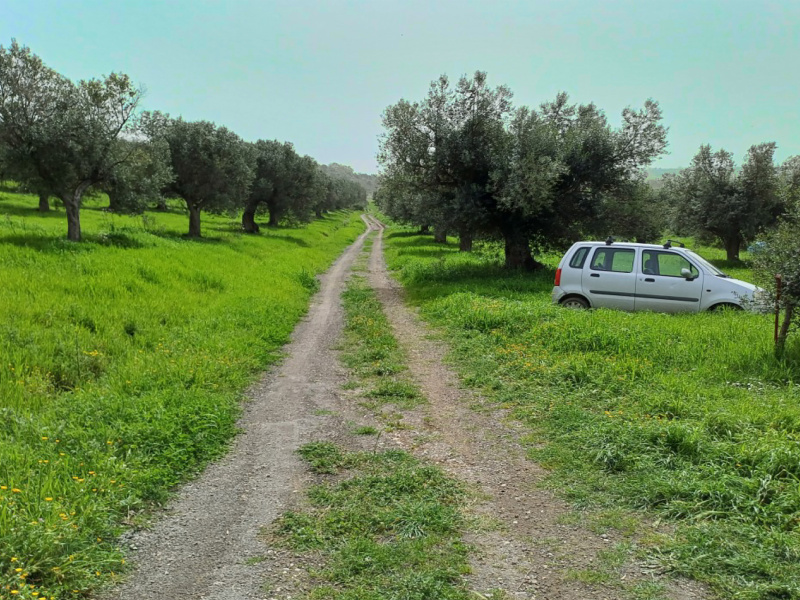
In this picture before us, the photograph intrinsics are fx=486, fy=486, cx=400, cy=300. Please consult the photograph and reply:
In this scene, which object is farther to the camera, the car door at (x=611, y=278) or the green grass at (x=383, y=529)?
the car door at (x=611, y=278)

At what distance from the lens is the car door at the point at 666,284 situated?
11.5 m

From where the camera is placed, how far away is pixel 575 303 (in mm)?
12641

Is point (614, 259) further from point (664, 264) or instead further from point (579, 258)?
point (664, 264)

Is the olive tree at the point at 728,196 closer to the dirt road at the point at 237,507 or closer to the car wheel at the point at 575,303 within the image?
the car wheel at the point at 575,303

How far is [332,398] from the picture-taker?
739 cm

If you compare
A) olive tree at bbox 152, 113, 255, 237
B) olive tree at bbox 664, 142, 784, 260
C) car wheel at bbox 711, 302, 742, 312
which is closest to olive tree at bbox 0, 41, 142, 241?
olive tree at bbox 152, 113, 255, 237

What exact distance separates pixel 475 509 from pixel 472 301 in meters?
9.50

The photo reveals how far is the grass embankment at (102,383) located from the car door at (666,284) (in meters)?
8.78

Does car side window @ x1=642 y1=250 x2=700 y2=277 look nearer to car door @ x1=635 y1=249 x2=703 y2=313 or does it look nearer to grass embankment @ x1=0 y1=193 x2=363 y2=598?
car door @ x1=635 y1=249 x2=703 y2=313

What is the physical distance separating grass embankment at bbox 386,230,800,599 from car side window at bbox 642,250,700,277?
4.31 feet

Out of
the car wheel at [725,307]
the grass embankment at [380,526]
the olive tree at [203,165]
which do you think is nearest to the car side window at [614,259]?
the car wheel at [725,307]

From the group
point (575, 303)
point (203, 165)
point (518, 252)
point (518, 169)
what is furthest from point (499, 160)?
point (203, 165)

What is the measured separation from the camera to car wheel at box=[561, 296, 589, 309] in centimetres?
1256

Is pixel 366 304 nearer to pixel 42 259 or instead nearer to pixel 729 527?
pixel 42 259
